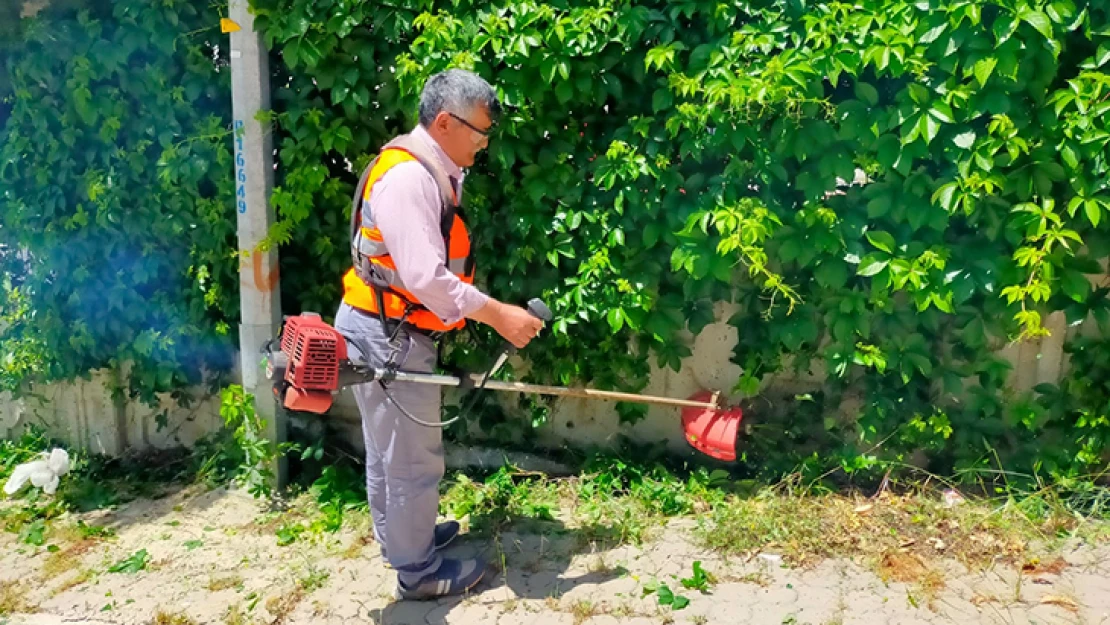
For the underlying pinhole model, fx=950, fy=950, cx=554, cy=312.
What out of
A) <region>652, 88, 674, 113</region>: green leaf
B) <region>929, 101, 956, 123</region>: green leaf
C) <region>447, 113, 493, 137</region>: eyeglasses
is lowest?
<region>447, 113, 493, 137</region>: eyeglasses

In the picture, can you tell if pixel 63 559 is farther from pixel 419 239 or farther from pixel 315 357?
pixel 419 239

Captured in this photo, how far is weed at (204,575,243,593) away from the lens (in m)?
3.78

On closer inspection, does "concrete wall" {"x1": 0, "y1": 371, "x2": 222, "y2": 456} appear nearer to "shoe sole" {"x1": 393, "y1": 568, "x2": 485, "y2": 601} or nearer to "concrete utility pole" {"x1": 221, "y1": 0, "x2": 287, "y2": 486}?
"concrete utility pole" {"x1": 221, "y1": 0, "x2": 287, "y2": 486}

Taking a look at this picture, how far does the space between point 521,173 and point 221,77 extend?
1.52 metres

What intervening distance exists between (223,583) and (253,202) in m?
1.61

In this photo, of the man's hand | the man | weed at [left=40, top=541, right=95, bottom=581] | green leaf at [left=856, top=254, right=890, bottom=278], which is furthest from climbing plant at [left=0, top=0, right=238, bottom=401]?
green leaf at [left=856, top=254, right=890, bottom=278]

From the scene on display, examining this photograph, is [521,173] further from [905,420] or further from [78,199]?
[78,199]

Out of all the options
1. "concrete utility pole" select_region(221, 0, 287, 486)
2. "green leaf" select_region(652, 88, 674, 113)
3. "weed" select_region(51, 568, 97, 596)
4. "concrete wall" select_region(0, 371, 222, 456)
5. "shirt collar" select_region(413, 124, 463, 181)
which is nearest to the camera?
"shirt collar" select_region(413, 124, 463, 181)

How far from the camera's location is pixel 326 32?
3.95 m

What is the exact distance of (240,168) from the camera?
4188 millimetres

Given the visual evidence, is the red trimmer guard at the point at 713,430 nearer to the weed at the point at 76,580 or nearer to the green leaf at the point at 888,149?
the green leaf at the point at 888,149

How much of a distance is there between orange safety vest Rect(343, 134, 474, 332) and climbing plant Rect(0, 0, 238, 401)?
1320 millimetres

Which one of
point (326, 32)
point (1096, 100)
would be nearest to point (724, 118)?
point (1096, 100)

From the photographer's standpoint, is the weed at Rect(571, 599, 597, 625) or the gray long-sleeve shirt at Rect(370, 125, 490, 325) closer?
the gray long-sleeve shirt at Rect(370, 125, 490, 325)
